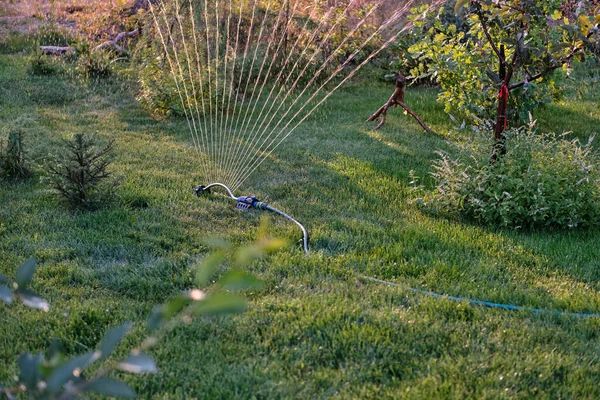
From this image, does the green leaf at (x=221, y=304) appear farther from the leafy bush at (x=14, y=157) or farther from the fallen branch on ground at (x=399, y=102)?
the fallen branch on ground at (x=399, y=102)

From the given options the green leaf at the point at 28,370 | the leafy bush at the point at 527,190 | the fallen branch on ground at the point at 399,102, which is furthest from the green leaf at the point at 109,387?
the fallen branch on ground at the point at 399,102

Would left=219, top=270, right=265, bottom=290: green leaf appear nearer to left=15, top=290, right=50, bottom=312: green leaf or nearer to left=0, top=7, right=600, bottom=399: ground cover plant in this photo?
left=15, top=290, right=50, bottom=312: green leaf

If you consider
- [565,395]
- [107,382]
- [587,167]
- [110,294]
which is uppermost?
[107,382]

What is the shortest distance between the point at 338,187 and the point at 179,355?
2.68m

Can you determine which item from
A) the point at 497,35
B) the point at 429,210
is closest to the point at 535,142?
the point at 429,210

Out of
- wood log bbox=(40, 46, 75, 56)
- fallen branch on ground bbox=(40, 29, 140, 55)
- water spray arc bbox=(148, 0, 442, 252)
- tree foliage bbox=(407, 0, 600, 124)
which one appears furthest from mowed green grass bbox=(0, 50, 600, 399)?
wood log bbox=(40, 46, 75, 56)

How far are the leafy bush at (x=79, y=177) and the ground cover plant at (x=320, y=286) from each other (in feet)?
0.42

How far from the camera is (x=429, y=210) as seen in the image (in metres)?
4.69

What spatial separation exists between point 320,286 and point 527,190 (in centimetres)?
184

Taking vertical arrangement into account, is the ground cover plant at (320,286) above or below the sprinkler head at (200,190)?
above

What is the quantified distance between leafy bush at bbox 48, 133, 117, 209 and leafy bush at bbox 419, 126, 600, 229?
7.81 ft

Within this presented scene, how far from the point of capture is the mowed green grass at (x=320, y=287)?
261 centimetres

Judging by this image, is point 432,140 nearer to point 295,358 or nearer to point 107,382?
point 295,358

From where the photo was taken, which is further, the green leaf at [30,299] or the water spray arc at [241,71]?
the water spray arc at [241,71]
